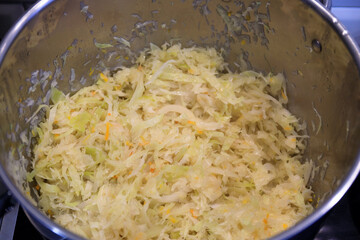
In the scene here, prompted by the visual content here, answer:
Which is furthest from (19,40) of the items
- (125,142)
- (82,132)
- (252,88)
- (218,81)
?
(252,88)

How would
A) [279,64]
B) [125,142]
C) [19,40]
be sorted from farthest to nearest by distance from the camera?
[279,64]
[125,142]
[19,40]

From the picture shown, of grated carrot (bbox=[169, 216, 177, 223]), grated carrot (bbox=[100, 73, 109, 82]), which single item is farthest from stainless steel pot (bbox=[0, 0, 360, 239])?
grated carrot (bbox=[169, 216, 177, 223])

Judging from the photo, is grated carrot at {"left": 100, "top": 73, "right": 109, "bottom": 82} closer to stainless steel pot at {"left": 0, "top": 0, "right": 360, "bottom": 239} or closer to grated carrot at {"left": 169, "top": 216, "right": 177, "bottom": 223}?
stainless steel pot at {"left": 0, "top": 0, "right": 360, "bottom": 239}

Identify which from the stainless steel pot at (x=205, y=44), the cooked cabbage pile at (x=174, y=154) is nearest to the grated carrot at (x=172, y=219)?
the cooked cabbage pile at (x=174, y=154)

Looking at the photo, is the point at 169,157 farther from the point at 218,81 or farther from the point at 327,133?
the point at 327,133

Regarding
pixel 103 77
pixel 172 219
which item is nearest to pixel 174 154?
pixel 172 219

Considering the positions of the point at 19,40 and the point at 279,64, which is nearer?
the point at 19,40
